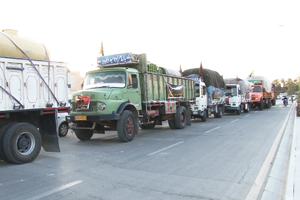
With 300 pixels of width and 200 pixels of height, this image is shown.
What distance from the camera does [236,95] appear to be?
2525cm

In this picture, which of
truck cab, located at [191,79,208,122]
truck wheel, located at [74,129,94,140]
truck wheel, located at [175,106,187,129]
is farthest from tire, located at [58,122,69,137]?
truck cab, located at [191,79,208,122]

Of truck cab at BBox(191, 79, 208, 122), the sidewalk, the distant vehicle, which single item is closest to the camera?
the sidewalk

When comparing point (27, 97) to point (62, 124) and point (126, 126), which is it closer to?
point (126, 126)

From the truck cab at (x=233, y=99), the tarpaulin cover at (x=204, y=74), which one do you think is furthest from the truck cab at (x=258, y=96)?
the tarpaulin cover at (x=204, y=74)

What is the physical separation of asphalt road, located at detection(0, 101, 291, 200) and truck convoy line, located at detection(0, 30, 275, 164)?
0.73 meters

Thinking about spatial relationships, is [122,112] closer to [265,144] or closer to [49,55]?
[49,55]

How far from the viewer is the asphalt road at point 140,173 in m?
4.78

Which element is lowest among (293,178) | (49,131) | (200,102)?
(293,178)

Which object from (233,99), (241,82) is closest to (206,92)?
(233,99)

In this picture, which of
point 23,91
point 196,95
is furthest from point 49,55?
point 196,95

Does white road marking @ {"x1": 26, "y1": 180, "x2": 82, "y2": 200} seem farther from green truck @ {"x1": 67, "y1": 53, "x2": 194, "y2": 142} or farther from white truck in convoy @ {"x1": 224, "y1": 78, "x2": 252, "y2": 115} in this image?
white truck in convoy @ {"x1": 224, "y1": 78, "x2": 252, "y2": 115}

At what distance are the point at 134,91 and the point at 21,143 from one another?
16.9ft

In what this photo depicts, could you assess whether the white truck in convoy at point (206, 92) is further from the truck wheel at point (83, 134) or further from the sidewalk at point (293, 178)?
the sidewalk at point (293, 178)

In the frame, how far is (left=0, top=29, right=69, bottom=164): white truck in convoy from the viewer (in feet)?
22.1
